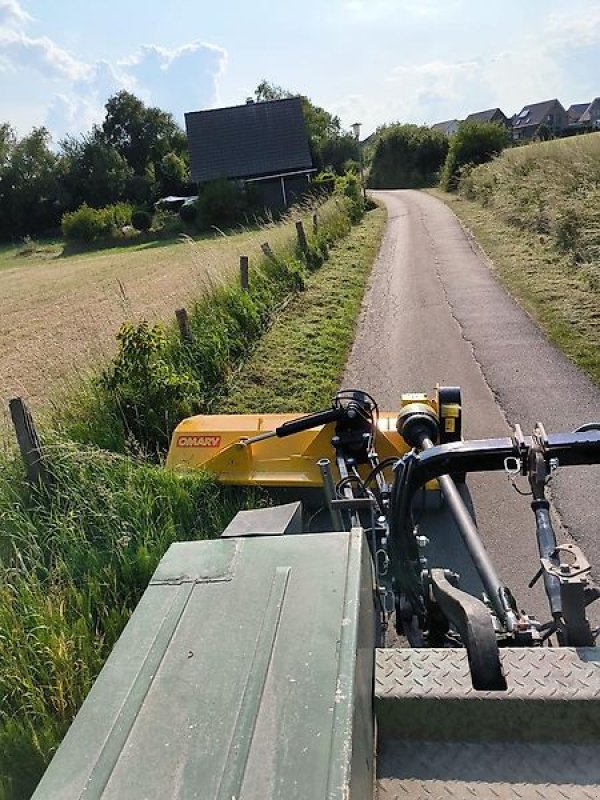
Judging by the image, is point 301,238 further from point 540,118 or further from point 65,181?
point 540,118

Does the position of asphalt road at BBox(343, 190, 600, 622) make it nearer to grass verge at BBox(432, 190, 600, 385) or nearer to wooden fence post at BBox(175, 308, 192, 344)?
grass verge at BBox(432, 190, 600, 385)

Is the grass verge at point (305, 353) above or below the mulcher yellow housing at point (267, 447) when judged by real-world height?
below

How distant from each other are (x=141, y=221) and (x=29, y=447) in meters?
46.4

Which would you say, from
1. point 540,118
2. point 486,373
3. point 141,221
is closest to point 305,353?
point 486,373

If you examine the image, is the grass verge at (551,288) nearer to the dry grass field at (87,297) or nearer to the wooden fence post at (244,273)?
the wooden fence post at (244,273)

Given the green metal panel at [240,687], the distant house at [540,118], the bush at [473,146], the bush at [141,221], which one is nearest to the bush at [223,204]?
the bush at [141,221]

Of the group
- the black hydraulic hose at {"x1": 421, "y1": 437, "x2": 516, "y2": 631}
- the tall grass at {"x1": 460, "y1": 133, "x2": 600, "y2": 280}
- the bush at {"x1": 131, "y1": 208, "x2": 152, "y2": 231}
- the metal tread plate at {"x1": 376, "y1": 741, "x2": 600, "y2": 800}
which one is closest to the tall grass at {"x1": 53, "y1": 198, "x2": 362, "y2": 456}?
the black hydraulic hose at {"x1": 421, "y1": 437, "x2": 516, "y2": 631}

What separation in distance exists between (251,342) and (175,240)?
1358 inches

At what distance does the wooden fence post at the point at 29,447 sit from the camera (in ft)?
16.4

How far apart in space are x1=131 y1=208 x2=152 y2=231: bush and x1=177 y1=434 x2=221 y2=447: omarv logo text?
4621 centimetres

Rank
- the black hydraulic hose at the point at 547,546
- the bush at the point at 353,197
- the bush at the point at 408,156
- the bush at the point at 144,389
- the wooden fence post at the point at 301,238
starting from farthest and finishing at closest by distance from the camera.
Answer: the bush at the point at 408,156 < the bush at the point at 353,197 < the wooden fence post at the point at 301,238 < the bush at the point at 144,389 < the black hydraulic hose at the point at 547,546

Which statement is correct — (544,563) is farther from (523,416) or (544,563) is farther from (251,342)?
(251,342)

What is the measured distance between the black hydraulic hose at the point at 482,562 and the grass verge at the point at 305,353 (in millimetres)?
5066

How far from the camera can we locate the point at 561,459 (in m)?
2.43
